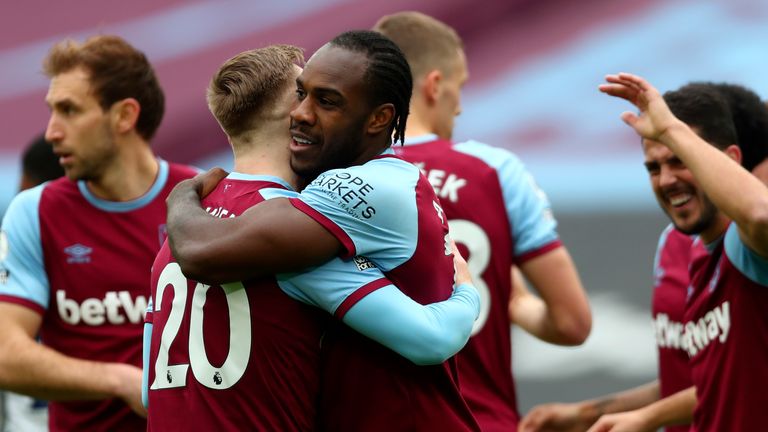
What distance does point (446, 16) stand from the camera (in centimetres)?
869

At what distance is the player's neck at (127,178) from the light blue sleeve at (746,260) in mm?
2380

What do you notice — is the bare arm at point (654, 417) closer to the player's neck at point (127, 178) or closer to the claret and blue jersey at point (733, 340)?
the claret and blue jersey at point (733, 340)

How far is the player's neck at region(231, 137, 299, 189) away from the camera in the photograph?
327cm

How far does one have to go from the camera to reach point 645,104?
3885 millimetres

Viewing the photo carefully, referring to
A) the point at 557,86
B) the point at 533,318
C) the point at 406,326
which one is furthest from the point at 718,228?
the point at 557,86

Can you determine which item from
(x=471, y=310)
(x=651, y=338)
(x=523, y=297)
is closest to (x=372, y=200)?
(x=471, y=310)

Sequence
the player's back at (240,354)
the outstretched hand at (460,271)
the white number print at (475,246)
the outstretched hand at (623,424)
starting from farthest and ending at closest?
the white number print at (475,246) → the outstretched hand at (623,424) → the outstretched hand at (460,271) → the player's back at (240,354)

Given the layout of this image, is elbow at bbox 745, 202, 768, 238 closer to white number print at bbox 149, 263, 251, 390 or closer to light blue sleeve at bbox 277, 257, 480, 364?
light blue sleeve at bbox 277, 257, 480, 364

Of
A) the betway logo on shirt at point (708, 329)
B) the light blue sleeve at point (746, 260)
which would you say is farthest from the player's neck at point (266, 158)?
the betway logo on shirt at point (708, 329)

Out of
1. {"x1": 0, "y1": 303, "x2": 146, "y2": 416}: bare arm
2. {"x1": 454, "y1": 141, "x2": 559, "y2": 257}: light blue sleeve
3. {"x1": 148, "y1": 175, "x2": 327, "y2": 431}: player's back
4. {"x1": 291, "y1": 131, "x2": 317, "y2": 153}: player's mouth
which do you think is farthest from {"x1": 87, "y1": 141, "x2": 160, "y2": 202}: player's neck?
{"x1": 291, "y1": 131, "x2": 317, "y2": 153}: player's mouth

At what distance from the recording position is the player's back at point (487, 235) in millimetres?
4781

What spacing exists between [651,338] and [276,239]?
17.5 ft

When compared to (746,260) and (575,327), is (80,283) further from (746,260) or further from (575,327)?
(746,260)

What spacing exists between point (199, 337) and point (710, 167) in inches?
66.6
